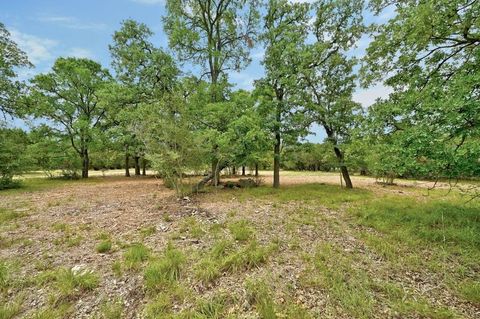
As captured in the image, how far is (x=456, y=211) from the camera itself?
736cm

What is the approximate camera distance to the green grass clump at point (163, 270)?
11.6 ft

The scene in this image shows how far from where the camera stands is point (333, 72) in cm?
1342

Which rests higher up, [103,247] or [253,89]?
[253,89]

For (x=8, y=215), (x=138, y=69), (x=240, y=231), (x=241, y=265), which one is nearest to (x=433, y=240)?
(x=240, y=231)

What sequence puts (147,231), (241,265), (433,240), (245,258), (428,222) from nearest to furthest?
(241,265) → (245,258) → (433,240) → (147,231) → (428,222)

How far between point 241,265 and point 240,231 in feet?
4.51

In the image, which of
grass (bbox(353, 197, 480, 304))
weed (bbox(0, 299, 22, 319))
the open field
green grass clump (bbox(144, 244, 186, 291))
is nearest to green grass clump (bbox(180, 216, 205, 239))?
the open field

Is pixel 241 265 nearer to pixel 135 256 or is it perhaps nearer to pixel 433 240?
pixel 135 256

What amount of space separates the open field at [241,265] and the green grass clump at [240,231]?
1.3 inches

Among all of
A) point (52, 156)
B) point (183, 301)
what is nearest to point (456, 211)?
point (183, 301)

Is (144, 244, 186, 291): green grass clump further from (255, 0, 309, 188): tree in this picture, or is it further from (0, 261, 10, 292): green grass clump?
(255, 0, 309, 188): tree

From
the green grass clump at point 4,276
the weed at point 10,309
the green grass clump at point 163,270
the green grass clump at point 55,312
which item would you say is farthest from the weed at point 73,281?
the green grass clump at point 163,270

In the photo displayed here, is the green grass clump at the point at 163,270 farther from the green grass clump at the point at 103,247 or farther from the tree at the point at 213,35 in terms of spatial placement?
the tree at the point at 213,35

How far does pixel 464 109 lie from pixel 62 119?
85.7 feet
